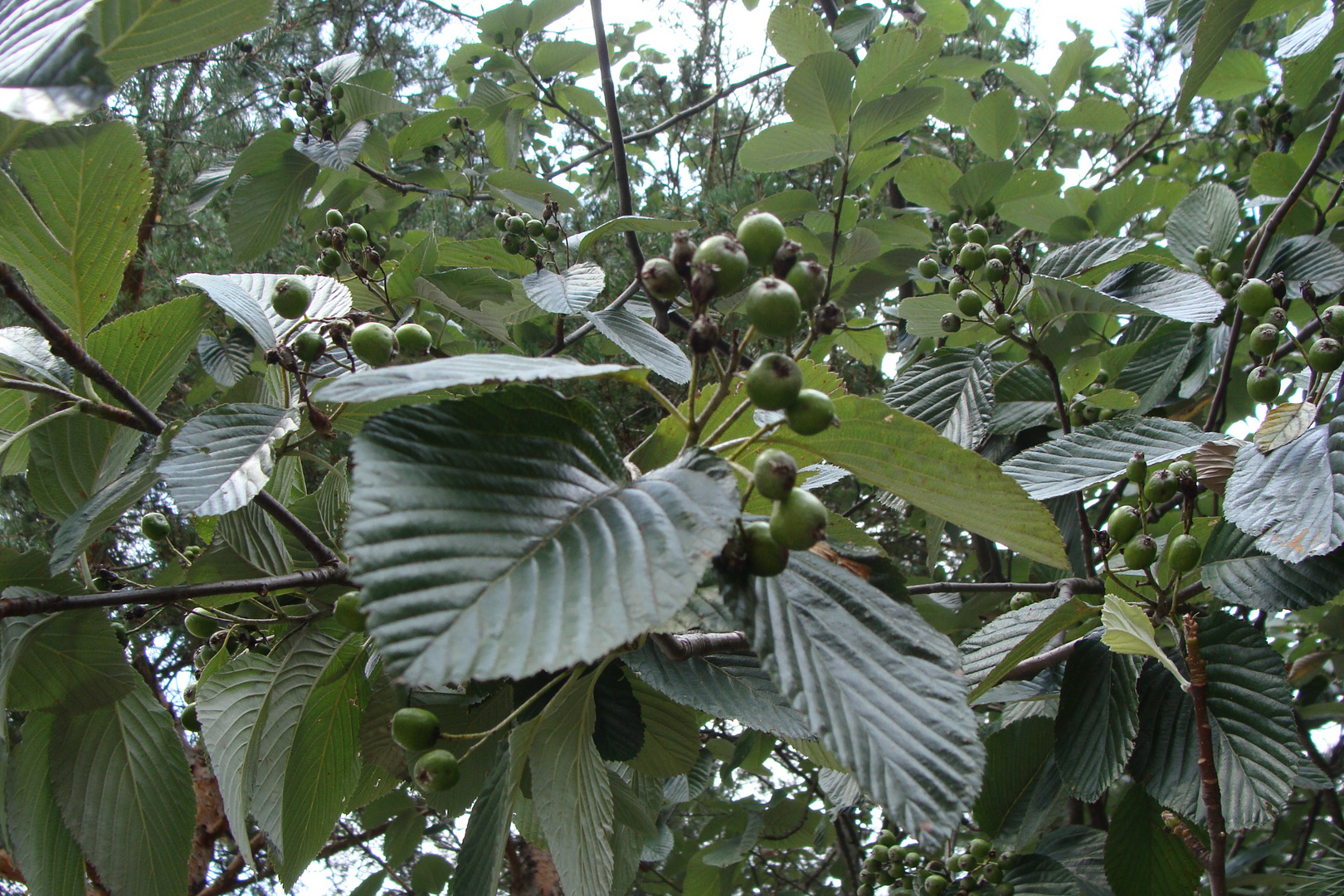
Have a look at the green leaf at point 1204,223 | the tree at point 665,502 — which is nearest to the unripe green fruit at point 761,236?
the tree at point 665,502

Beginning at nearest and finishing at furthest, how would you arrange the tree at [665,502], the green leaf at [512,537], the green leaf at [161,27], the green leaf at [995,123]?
1. the green leaf at [512,537]
2. the tree at [665,502]
3. the green leaf at [161,27]
4. the green leaf at [995,123]

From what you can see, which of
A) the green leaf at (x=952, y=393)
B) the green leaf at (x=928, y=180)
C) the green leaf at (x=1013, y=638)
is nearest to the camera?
the green leaf at (x=1013, y=638)

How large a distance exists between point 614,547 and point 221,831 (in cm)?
432

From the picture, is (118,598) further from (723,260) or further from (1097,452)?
(1097,452)

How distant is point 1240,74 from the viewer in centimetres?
331

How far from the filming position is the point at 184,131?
622 centimetres

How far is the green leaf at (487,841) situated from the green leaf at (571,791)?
4 centimetres

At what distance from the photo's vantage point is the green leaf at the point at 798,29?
2.58 metres

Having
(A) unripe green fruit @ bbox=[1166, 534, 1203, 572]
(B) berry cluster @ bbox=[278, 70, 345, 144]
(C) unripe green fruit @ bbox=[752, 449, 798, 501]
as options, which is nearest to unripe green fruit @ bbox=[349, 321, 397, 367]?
(C) unripe green fruit @ bbox=[752, 449, 798, 501]

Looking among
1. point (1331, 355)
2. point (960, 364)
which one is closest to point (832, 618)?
point (1331, 355)

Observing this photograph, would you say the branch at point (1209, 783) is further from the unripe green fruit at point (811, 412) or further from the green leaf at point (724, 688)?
the unripe green fruit at point (811, 412)

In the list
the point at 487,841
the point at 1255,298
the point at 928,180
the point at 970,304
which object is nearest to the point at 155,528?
the point at 487,841

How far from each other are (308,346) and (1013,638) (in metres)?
1.29

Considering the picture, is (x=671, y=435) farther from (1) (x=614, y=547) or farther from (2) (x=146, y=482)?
(2) (x=146, y=482)
